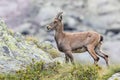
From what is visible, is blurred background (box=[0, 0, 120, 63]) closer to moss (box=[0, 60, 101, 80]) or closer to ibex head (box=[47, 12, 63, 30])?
ibex head (box=[47, 12, 63, 30])

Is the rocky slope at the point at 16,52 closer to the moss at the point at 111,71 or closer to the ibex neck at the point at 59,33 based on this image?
the ibex neck at the point at 59,33

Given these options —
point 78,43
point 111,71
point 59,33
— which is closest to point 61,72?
point 111,71

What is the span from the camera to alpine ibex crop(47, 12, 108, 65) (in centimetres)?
2172

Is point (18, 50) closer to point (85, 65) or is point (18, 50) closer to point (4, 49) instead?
point (4, 49)

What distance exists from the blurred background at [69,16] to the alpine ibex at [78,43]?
296 feet

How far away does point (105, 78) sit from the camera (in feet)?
60.4

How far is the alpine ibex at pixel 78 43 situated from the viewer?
2172cm

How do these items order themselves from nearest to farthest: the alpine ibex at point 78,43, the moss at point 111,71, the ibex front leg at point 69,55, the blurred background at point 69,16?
the moss at point 111,71 → the ibex front leg at point 69,55 → the alpine ibex at point 78,43 → the blurred background at point 69,16

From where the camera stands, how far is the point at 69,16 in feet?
442

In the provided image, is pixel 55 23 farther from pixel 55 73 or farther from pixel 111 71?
pixel 111 71

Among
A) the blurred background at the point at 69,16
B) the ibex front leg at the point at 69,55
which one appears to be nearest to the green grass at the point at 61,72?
the ibex front leg at the point at 69,55

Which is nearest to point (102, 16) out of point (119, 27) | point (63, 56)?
point (119, 27)

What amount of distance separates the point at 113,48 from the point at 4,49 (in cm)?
9155

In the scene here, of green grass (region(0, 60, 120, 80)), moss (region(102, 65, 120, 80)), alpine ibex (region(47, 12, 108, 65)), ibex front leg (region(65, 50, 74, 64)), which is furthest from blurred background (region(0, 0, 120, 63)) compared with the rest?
moss (region(102, 65, 120, 80))
